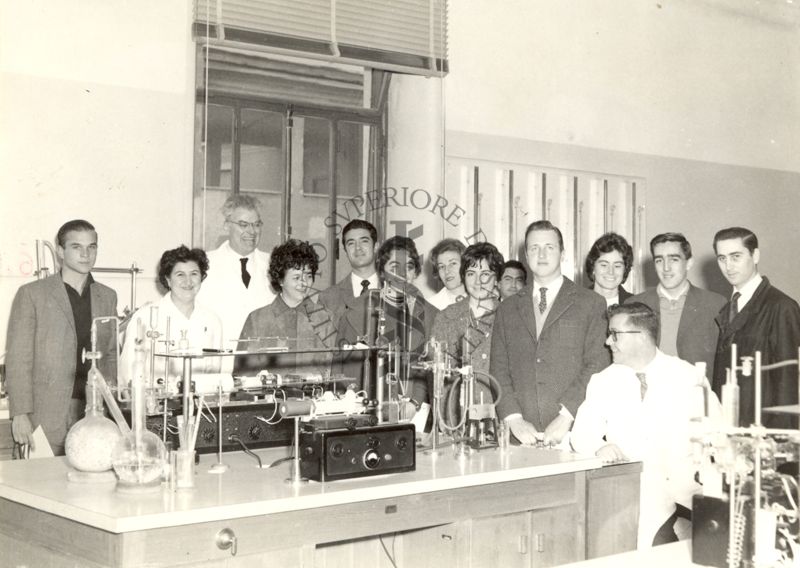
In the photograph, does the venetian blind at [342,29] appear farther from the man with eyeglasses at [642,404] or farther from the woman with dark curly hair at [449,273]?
the man with eyeglasses at [642,404]

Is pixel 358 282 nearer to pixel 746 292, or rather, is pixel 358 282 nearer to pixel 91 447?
pixel 746 292

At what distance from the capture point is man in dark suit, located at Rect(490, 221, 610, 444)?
3971mm

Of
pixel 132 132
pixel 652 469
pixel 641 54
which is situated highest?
pixel 641 54

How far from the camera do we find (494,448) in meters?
3.47

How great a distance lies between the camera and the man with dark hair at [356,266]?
466cm

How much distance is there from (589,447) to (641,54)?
3.27 metres

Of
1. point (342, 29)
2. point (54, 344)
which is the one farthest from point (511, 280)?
point (54, 344)

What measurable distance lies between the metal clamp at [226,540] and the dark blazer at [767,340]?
7.63 feet

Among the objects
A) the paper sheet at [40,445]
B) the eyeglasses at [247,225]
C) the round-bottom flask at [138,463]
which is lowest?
the paper sheet at [40,445]

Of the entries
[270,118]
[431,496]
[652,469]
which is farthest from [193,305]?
[652,469]

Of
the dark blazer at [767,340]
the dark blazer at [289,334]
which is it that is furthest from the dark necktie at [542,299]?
the dark blazer at [289,334]

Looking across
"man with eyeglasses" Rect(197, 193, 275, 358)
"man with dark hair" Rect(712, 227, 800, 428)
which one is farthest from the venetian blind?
"man with dark hair" Rect(712, 227, 800, 428)

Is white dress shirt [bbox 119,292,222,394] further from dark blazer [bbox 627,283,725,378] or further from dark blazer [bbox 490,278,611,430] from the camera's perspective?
dark blazer [bbox 627,283,725,378]

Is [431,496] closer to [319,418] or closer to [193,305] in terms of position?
[319,418]
